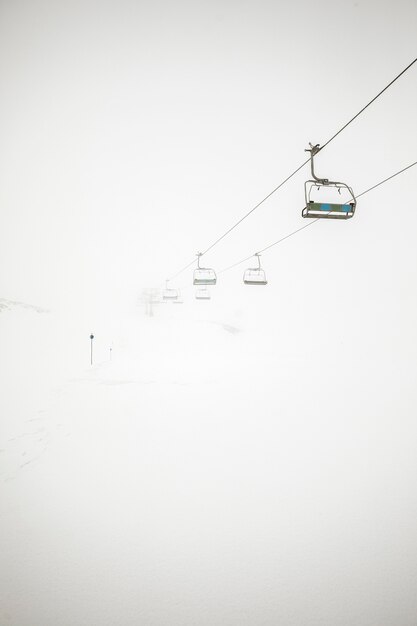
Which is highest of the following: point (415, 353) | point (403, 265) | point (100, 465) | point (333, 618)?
point (403, 265)

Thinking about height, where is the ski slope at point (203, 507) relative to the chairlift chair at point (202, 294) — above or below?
below

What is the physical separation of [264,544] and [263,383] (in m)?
11.4

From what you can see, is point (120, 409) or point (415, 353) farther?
point (415, 353)

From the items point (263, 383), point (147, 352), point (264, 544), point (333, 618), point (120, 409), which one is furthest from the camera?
point (147, 352)

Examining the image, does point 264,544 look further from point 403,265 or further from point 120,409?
point 403,265

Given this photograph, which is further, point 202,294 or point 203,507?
point 202,294

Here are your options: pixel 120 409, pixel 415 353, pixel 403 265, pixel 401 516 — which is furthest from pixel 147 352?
pixel 403 265

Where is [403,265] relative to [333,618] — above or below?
above

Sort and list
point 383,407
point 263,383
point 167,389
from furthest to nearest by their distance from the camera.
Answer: point 263,383
point 167,389
point 383,407

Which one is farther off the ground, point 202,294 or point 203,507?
point 202,294

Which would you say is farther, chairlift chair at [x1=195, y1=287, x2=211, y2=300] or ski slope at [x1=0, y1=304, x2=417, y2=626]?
chairlift chair at [x1=195, y1=287, x2=211, y2=300]

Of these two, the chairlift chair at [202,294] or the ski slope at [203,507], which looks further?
the chairlift chair at [202,294]

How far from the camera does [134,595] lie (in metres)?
4.29

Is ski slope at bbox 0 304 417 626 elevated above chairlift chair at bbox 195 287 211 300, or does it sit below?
below
